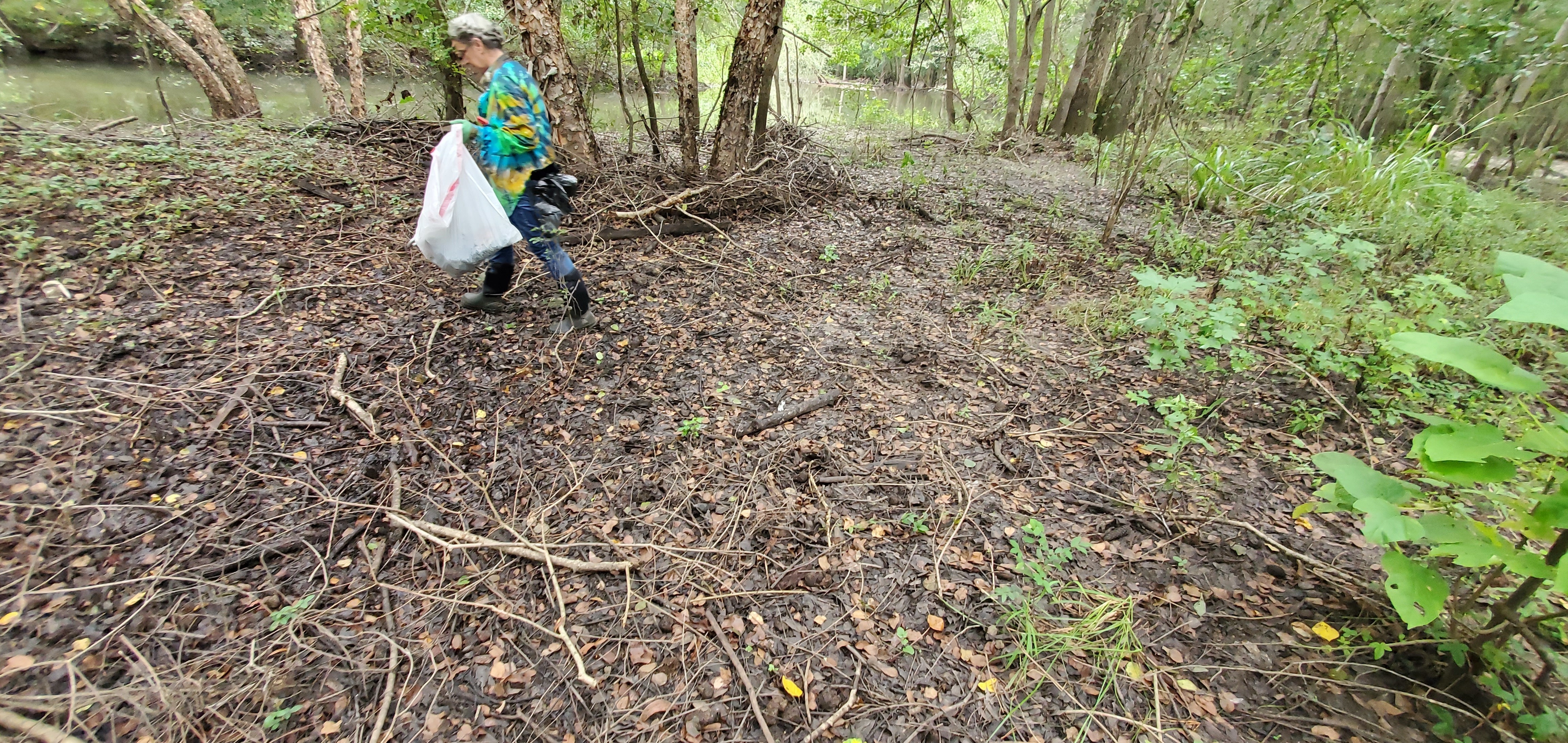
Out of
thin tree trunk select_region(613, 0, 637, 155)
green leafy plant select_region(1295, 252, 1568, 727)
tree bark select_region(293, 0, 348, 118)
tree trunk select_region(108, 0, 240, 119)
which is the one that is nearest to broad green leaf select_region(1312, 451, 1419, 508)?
green leafy plant select_region(1295, 252, 1568, 727)

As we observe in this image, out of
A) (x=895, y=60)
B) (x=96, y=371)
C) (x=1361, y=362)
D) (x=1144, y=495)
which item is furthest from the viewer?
(x=895, y=60)

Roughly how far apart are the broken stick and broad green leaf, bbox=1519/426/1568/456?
2293 mm

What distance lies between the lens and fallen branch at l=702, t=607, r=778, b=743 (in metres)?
1.70

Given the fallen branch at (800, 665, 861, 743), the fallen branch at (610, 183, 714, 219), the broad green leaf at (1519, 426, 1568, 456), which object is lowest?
the fallen branch at (800, 665, 861, 743)

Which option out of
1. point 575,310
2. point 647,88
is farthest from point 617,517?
point 647,88

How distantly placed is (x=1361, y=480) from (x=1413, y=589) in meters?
0.28

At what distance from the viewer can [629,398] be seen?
302 centimetres

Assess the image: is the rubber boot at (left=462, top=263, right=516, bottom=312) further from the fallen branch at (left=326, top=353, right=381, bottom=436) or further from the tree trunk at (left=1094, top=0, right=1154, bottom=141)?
the tree trunk at (left=1094, top=0, right=1154, bottom=141)

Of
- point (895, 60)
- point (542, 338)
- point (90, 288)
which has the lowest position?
point (542, 338)

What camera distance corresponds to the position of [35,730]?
1.51 meters

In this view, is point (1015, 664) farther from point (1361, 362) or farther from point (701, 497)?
point (1361, 362)

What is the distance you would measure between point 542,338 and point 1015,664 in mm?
2900

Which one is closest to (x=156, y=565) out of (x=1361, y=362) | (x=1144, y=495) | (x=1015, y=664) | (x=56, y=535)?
(x=56, y=535)

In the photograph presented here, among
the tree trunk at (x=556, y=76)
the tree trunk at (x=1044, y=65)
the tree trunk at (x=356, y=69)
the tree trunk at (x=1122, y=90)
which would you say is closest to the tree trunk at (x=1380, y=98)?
the tree trunk at (x=1122, y=90)
